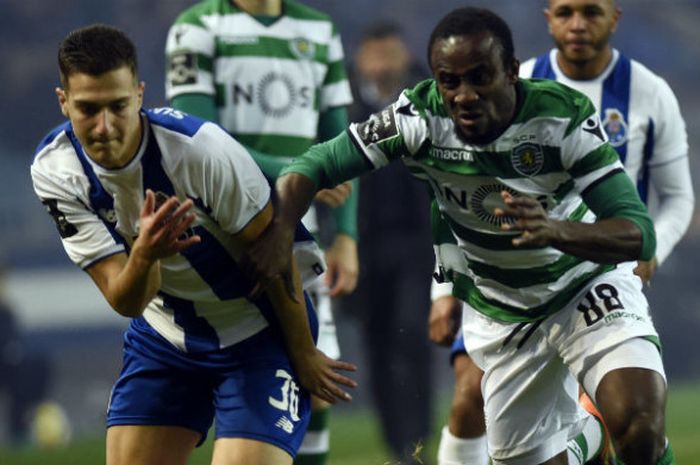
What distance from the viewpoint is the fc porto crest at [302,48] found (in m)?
6.88

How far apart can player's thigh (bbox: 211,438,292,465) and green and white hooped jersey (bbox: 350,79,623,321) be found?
3.25 feet

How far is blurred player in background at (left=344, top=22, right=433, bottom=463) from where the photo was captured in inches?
412

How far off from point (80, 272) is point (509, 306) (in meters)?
8.92

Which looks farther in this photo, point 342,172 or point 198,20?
point 198,20

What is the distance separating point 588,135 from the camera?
4.73 metres

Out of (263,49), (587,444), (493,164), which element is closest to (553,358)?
(587,444)

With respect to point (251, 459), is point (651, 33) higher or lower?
lower

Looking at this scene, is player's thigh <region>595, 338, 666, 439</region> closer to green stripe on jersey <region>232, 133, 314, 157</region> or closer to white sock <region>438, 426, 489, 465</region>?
white sock <region>438, 426, 489, 465</region>

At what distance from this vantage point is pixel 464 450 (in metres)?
6.14

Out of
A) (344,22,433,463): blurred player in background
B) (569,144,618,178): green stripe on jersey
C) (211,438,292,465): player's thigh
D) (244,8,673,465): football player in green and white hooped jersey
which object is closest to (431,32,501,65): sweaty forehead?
(244,8,673,465): football player in green and white hooped jersey

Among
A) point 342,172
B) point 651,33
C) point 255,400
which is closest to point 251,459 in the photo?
point 255,400

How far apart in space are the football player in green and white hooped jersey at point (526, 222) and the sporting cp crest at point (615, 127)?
1.07 meters

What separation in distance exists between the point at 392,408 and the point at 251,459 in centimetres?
584

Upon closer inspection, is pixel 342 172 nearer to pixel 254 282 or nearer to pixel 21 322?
pixel 254 282
